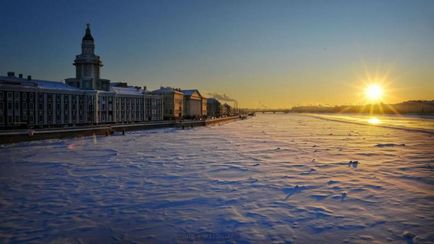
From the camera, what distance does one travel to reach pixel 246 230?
6.39m

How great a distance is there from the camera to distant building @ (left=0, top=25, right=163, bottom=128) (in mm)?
→ 49125

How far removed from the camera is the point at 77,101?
62.0m

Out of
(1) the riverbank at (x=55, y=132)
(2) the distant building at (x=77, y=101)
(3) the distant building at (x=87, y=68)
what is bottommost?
(1) the riverbank at (x=55, y=132)

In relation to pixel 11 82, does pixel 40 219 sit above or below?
below

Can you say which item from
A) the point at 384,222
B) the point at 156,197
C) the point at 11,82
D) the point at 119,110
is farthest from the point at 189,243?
the point at 119,110

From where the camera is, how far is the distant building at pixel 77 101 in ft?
161

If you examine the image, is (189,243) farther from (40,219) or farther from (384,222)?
(384,222)

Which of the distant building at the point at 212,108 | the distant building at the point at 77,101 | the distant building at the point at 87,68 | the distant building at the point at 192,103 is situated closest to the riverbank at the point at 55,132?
the distant building at the point at 77,101

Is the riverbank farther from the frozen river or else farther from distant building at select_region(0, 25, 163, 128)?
the frozen river

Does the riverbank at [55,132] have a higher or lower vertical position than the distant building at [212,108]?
lower

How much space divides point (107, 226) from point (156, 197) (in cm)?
231

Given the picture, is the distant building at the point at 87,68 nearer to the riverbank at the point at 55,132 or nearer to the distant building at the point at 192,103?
the riverbank at the point at 55,132

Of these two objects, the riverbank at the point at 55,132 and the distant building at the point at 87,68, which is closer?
the riverbank at the point at 55,132

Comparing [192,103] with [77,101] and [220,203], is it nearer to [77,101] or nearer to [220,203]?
[77,101]
